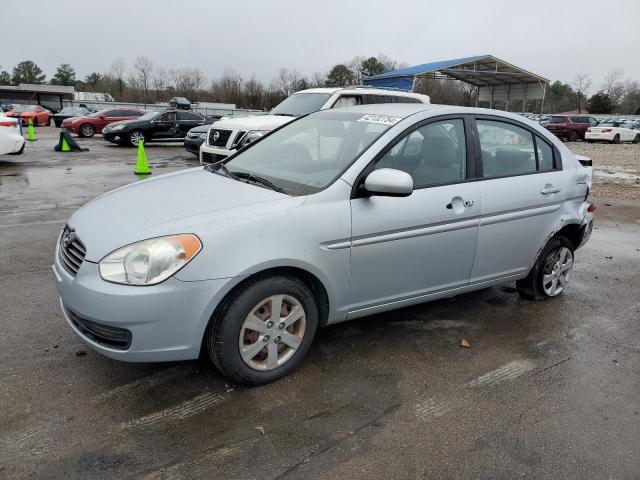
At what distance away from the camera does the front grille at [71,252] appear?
2.91 meters

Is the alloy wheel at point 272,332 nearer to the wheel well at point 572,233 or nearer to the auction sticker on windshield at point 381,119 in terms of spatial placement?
the auction sticker on windshield at point 381,119

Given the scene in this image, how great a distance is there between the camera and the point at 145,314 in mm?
2658

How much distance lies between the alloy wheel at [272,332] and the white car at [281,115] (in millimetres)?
7384

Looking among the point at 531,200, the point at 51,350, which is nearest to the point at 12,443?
the point at 51,350

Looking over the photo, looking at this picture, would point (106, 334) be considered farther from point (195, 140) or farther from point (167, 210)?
point (195, 140)

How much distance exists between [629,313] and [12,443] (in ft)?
15.6

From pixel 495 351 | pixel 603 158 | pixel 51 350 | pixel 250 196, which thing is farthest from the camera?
pixel 603 158

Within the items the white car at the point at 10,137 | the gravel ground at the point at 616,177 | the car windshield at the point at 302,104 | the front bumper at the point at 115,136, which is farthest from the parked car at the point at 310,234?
the front bumper at the point at 115,136

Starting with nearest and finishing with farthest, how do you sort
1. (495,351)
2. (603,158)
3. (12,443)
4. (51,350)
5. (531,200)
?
(12,443) → (51,350) → (495,351) → (531,200) → (603,158)

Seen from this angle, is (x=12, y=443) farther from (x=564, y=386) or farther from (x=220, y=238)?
(x=564, y=386)

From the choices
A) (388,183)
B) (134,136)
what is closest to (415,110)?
(388,183)

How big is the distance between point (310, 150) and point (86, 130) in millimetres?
22725

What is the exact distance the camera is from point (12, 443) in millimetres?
2537

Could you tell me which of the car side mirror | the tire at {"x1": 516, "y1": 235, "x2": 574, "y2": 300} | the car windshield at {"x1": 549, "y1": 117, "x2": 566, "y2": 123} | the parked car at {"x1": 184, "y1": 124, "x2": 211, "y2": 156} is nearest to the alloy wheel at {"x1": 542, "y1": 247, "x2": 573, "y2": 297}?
the tire at {"x1": 516, "y1": 235, "x2": 574, "y2": 300}
